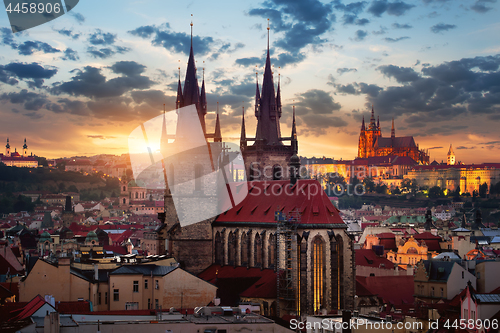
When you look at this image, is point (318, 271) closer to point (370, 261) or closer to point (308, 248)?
point (308, 248)

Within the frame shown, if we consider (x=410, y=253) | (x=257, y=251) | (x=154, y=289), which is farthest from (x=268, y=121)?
(x=154, y=289)

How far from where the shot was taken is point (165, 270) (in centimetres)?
4712

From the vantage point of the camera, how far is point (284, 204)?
182 feet

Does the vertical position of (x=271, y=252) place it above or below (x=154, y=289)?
above

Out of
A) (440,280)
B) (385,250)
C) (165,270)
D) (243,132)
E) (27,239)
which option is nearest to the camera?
(165,270)

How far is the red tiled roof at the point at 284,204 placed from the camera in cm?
5281

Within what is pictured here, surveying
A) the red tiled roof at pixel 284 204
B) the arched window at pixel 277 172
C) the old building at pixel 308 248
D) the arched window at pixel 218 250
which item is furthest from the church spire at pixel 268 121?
the old building at pixel 308 248

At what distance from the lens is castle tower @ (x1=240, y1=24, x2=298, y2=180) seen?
70.8 metres

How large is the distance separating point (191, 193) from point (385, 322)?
104ft

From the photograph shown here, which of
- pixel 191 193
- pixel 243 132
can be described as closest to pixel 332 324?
pixel 191 193

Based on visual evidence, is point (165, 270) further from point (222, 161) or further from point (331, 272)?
point (222, 161)

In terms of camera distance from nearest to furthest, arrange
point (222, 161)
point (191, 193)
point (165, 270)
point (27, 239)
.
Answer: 1. point (165, 270)
2. point (191, 193)
3. point (222, 161)
4. point (27, 239)

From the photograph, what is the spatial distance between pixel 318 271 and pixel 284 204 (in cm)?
617

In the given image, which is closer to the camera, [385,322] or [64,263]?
[385,322]
